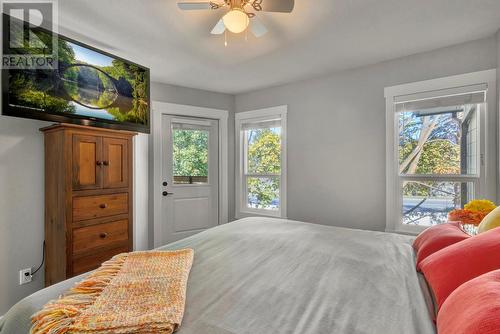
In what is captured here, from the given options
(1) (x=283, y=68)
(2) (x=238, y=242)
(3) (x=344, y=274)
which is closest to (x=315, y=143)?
(1) (x=283, y=68)

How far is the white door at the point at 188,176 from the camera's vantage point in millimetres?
3525

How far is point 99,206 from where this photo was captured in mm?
2211

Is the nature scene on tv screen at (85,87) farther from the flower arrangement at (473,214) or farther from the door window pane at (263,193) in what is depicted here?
the flower arrangement at (473,214)

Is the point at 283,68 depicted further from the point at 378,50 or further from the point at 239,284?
the point at 239,284

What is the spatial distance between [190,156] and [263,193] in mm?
1263

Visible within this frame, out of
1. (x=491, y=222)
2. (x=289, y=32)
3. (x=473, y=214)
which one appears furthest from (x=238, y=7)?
(x=473, y=214)

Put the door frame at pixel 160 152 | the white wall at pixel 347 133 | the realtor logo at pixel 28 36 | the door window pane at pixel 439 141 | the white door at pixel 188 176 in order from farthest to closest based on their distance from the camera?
1. the white door at pixel 188 176
2. the door frame at pixel 160 152
3. the white wall at pixel 347 133
4. the door window pane at pixel 439 141
5. the realtor logo at pixel 28 36

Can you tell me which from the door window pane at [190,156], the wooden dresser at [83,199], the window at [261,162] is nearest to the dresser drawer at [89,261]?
the wooden dresser at [83,199]

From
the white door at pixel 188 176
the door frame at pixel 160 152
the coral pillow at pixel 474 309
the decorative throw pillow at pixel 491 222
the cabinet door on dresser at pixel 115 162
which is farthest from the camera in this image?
the white door at pixel 188 176

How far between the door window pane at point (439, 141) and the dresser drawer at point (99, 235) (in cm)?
300

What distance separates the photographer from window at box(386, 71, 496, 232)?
91.1 inches

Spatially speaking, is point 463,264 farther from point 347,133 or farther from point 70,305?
point 347,133

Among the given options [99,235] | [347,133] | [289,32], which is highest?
[289,32]

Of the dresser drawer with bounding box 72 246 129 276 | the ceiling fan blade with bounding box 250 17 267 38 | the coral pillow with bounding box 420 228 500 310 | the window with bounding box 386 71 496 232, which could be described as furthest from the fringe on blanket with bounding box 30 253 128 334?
the window with bounding box 386 71 496 232
